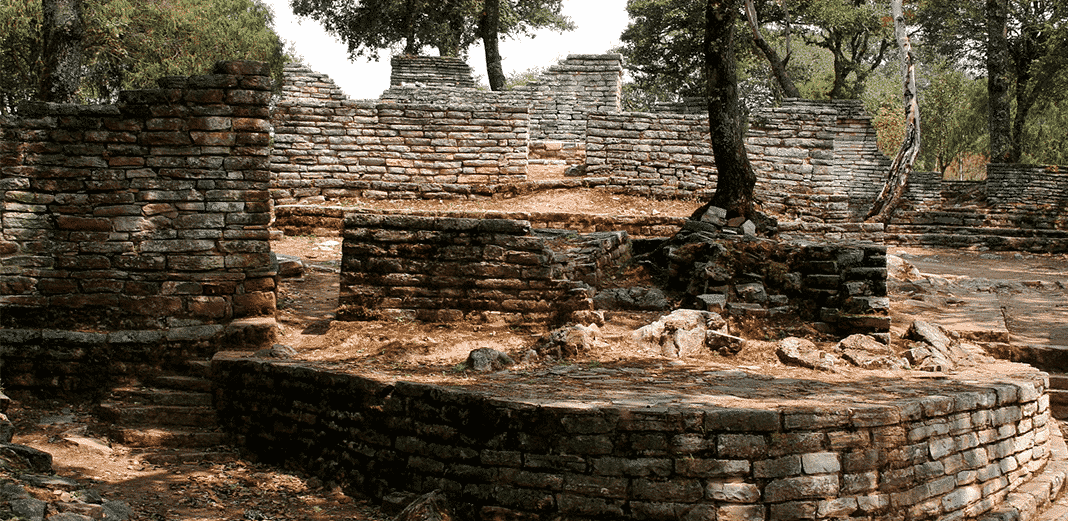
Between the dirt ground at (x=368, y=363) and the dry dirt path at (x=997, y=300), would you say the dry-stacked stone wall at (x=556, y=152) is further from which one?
the dirt ground at (x=368, y=363)

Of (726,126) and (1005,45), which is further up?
(1005,45)

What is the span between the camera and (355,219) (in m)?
6.63

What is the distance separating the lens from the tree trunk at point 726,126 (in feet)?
30.6

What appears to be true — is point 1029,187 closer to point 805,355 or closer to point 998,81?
point 998,81

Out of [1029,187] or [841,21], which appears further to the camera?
[841,21]

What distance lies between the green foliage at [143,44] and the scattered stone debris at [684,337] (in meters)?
18.5

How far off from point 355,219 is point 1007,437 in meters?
5.07

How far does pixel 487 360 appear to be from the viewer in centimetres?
552

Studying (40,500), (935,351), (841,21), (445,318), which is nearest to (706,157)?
(935,351)

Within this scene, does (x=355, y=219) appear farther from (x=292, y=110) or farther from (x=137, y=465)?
(x=292, y=110)

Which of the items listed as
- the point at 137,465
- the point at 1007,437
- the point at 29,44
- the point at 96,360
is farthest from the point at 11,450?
the point at 29,44

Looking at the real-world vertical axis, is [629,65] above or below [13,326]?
above

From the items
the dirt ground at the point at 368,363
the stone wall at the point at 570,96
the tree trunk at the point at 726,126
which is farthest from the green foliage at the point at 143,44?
the dirt ground at the point at 368,363

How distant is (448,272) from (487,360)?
1277 millimetres
